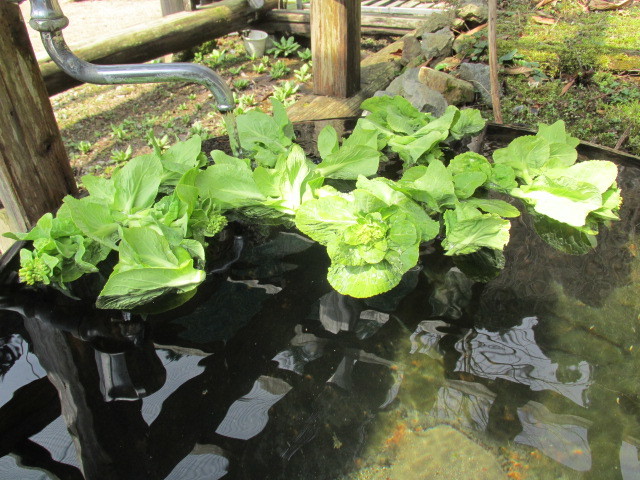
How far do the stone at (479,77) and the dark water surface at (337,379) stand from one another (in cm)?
257

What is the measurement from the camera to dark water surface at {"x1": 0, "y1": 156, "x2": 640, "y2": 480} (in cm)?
69

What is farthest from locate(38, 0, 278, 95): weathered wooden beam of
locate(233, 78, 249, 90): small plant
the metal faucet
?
the metal faucet

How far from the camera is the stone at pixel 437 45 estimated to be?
3.92m

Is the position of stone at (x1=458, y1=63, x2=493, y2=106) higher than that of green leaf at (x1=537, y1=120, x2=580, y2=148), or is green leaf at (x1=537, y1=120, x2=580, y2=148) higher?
green leaf at (x1=537, y1=120, x2=580, y2=148)

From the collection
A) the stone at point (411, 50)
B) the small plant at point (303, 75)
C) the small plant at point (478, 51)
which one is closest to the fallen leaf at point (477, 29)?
the small plant at point (478, 51)

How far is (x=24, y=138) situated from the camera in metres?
1.60

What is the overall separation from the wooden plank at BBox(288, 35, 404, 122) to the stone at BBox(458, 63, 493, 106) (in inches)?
19.8

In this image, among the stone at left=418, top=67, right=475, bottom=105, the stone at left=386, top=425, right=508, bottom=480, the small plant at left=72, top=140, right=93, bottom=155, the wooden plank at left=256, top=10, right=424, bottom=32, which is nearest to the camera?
the stone at left=386, top=425, right=508, bottom=480

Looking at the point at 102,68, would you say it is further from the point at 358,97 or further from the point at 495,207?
the point at 358,97

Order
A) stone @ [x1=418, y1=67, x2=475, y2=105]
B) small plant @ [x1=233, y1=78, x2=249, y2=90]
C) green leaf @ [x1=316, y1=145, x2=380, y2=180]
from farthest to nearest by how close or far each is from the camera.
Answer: small plant @ [x1=233, y1=78, x2=249, y2=90], stone @ [x1=418, y1=67, x2=475, y2=105], green leaf @ [x1=316, y1=145, x2=380, y2=180]

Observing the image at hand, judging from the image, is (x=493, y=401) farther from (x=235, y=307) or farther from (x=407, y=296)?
(x=235, y=307)

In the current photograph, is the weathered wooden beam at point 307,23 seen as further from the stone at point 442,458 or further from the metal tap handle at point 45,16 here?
the stone at point 442,458

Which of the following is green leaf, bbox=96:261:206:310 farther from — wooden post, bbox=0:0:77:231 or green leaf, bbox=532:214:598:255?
wooden post, bbox=0:0:77:231

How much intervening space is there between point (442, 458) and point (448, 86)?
2.79m
